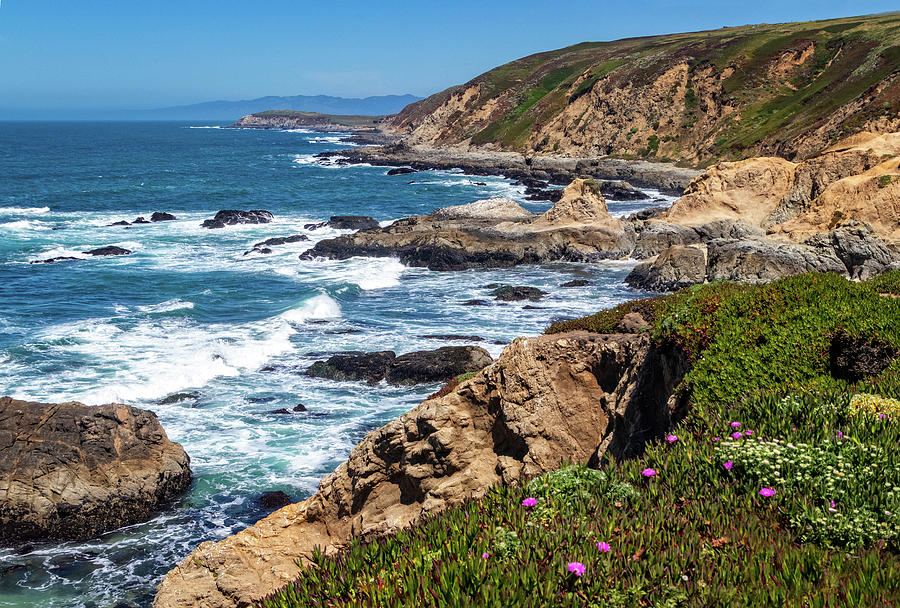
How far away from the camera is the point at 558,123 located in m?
113

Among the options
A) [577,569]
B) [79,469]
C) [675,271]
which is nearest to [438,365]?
[79,469]

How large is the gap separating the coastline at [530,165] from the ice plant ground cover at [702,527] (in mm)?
70673

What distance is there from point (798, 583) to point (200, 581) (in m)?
7.04

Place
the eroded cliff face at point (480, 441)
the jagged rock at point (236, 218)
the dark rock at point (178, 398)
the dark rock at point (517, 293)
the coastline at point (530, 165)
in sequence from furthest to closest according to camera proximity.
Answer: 1. the coastline at point (530, 165)
2. the jagged rock at point (236, 218)
3. the dark rock at point (517, 293)
4. the dark rock at point (178, 398)
5. the eroded cliff face at point (480, 441)

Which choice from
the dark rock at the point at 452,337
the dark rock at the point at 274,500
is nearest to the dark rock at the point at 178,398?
the dark rock at the point at 274,500

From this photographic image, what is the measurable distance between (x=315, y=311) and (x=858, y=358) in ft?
89.2

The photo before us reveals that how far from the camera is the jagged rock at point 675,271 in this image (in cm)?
3497

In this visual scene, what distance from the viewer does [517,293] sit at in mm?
35406

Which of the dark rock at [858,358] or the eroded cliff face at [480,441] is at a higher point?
the dark rock at [858,358]

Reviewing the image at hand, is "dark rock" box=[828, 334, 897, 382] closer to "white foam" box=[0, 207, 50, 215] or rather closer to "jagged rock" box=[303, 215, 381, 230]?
"jagged rock" box=[303, 215, 381, 230]

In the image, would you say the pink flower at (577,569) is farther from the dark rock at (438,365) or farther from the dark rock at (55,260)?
the dark rock at (55,260)

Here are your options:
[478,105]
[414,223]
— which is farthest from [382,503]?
[478,105]

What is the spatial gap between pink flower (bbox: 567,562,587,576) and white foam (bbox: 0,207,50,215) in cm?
7278

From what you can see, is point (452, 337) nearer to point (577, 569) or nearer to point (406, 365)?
point (406, 365)
